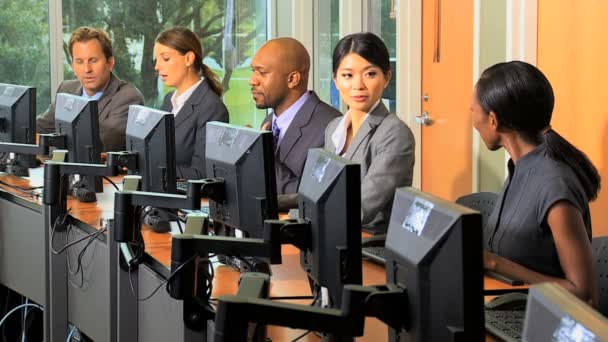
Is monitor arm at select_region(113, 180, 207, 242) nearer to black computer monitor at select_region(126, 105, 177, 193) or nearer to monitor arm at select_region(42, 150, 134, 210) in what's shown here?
black computer monitor at select_region(126, 105, 177, 193)

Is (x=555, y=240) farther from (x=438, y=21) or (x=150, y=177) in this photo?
(x=438, y=21)

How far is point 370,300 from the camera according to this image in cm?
152

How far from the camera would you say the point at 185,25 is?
7617mm

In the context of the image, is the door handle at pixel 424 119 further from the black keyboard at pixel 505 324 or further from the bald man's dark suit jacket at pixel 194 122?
the black keyboard at pixel 505 324

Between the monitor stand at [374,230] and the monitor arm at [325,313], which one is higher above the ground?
the monitor arm at [325,313]

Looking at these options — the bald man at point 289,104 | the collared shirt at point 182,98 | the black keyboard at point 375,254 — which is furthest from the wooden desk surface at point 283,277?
the collared shirt at point 182,98

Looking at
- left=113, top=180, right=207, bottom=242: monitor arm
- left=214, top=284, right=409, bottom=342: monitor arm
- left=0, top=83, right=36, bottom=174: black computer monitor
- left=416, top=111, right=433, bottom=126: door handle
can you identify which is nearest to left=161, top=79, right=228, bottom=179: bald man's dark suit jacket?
left=0, top=83, right=36, bottom=174: black computer monitor

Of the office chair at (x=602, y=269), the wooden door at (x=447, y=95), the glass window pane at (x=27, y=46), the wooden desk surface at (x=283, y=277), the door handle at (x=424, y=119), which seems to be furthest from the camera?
the glass window pane at (x=27, y=46)

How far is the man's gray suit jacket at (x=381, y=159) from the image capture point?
3.41 meters

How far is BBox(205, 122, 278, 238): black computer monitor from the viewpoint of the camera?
256cm

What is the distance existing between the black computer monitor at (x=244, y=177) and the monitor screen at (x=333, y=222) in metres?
0.40

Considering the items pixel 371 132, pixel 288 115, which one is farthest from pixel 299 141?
pixel 371 132

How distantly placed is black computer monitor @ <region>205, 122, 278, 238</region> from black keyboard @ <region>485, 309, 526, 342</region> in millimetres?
617

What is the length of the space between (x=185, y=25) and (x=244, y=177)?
5.13m
